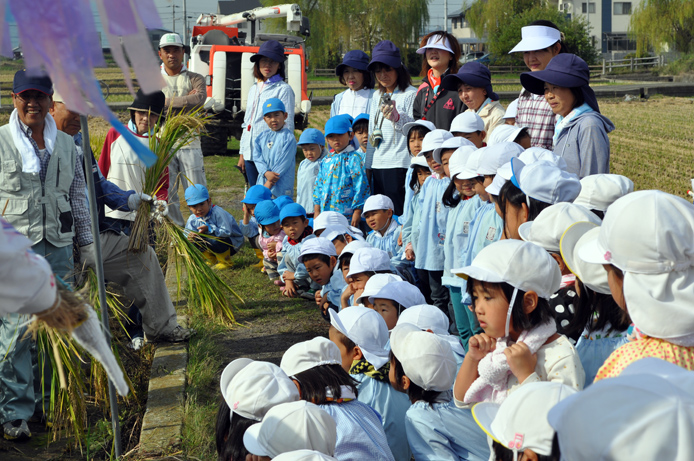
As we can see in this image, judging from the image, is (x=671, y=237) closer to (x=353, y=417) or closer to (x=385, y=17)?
(x=353, y=417)

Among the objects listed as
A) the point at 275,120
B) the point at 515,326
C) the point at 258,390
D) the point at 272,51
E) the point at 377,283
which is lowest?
the point at 258,390

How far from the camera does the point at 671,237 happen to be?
1.84 meters

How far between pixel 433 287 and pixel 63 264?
7.87 feet

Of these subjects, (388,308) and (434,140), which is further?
(434,140)

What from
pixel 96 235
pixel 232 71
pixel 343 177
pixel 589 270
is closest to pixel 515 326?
pixel 589 270

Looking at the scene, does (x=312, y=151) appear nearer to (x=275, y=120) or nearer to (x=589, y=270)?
(x=275, y=120)

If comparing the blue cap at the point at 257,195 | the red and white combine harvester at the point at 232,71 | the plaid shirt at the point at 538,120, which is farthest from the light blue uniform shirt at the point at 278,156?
the red and white combine harvester at the point at 232,71

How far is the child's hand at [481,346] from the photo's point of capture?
97.7 inches

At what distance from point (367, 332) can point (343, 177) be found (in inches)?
120

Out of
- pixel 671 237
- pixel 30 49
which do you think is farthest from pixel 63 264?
pixel 671 237

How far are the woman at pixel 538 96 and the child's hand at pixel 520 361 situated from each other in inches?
109

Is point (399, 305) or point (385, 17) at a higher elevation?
point (385, 17)

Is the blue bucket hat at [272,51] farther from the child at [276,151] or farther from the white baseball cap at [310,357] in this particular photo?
the white baseball cap at [310,357]

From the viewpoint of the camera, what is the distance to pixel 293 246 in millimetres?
5941
